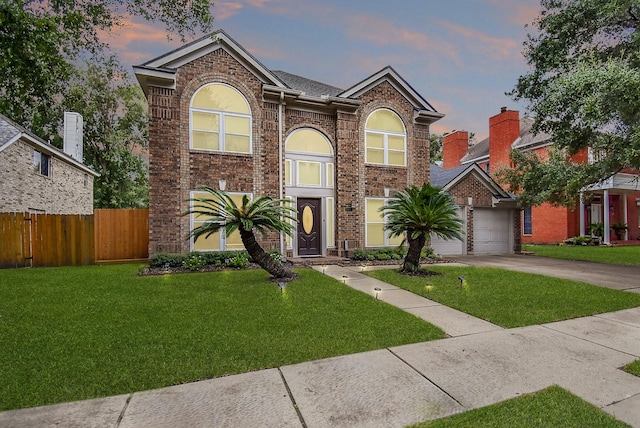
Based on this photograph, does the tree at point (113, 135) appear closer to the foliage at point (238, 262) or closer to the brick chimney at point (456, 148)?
the foliage at point (238, 262)

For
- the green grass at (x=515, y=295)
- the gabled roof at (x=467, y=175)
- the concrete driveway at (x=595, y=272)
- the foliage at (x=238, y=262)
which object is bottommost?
the concrete driveway at (x=595, y=272)


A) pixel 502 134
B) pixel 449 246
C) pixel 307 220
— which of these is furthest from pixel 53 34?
pixel 502 134

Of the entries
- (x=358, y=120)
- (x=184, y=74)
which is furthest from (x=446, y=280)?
(x=184, y=74)

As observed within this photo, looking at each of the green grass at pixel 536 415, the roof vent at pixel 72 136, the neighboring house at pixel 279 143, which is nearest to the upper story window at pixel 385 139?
the neighboring house at pixel 279 143

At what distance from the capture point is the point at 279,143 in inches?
461

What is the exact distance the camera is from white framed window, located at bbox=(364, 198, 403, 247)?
13023 millimetres

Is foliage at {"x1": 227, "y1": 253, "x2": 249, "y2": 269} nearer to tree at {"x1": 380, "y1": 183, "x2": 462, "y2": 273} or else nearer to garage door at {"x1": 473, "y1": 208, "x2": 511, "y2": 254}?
tree at {"x1": 380, "y1": 183, "x2": 462, "y2": 273}

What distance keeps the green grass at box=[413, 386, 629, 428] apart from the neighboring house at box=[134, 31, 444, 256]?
29.8ft

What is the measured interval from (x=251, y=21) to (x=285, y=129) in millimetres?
3992

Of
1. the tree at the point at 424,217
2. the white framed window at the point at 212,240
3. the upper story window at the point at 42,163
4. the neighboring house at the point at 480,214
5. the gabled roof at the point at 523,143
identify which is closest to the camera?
the tree at the point at 424,217

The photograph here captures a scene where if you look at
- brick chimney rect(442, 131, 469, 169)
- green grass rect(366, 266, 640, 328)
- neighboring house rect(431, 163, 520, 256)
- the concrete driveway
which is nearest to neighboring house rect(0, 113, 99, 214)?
green grass rect(366, 266, 640, 328)

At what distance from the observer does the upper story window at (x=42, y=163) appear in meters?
13.9

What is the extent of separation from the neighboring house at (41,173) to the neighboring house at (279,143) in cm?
686

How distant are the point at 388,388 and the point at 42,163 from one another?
1771 centimetres
